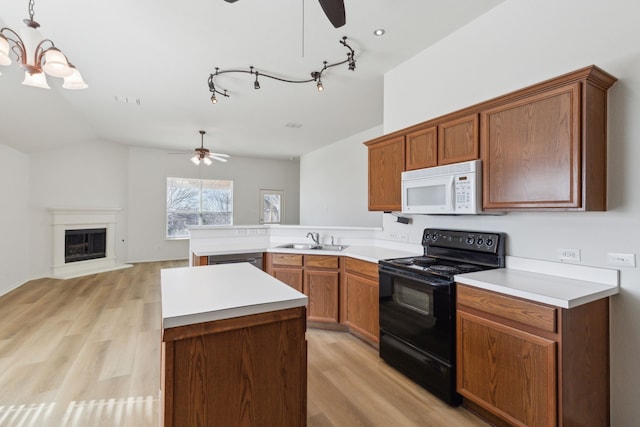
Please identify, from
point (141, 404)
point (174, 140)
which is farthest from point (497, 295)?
point (174, 140)

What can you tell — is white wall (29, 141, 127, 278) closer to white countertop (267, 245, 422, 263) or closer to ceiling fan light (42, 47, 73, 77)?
white countertop (267, 245, 422, 263)

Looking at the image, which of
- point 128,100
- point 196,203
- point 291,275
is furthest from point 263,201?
point 291,275

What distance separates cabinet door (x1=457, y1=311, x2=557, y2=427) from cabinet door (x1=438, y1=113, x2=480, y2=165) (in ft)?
3.83

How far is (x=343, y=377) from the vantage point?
240 cm

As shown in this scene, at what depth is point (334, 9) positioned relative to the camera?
1.69 metres

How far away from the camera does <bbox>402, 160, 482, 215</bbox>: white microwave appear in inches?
86.0

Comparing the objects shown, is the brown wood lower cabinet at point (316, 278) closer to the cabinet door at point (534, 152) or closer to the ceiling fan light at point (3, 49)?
the cabinet door at point (534, 152)

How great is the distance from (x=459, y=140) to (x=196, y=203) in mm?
7185

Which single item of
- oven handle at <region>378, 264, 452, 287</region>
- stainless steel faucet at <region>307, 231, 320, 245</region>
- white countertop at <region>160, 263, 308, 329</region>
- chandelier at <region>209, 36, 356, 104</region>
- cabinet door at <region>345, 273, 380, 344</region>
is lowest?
cabinet door at <region>345, 273, 380, 344</region>

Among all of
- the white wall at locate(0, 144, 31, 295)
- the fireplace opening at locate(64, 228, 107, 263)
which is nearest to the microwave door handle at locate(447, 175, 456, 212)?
the white wall at locate(0, 144, 31, 295)

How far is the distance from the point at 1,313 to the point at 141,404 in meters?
3.23

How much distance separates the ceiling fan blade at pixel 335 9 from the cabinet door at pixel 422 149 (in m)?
1.21

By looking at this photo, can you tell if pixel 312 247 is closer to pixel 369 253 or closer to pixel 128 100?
pixel 369 253

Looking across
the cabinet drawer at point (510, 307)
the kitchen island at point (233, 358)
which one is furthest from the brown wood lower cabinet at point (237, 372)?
the cabinet drawer at point (510, 307)
